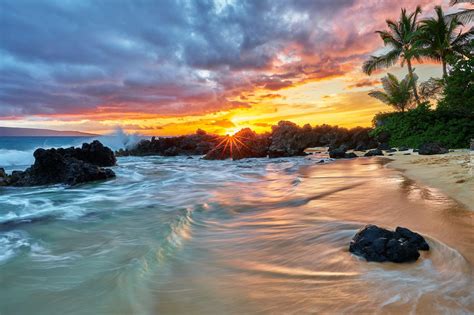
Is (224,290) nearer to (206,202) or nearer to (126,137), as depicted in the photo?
(206,202)

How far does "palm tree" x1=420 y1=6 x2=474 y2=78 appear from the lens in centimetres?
2422

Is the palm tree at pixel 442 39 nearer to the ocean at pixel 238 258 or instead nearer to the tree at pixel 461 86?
the tree at pixel 461 86

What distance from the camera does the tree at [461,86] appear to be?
56.5 feet

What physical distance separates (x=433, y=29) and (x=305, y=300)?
28.3m

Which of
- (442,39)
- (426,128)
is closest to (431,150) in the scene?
(426,128)

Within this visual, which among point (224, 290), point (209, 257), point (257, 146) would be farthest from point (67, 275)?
point (257, 146)

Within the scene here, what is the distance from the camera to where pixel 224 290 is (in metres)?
3.21

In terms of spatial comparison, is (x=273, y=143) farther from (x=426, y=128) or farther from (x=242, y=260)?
(x=242, y=260)

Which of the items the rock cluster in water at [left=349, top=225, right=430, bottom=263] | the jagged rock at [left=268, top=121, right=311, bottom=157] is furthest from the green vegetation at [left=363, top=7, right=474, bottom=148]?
the rock cluster in water at [left=349, top=225, right=430, bottom=263]

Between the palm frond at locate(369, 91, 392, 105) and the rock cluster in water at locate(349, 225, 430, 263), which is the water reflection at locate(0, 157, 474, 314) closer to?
the rock cluster in water at locate(349, 225, 430, 263)

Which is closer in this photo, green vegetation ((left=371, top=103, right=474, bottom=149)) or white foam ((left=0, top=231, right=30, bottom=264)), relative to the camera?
white foam ((left=0, top=231, right=30, bottom=264))

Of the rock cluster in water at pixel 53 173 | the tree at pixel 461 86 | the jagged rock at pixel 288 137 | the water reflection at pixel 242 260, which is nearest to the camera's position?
the water reflection at pixel 242 260

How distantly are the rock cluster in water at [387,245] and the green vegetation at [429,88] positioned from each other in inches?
700

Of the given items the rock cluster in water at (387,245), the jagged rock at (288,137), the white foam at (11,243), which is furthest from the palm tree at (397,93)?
the white foam at (11,243)
